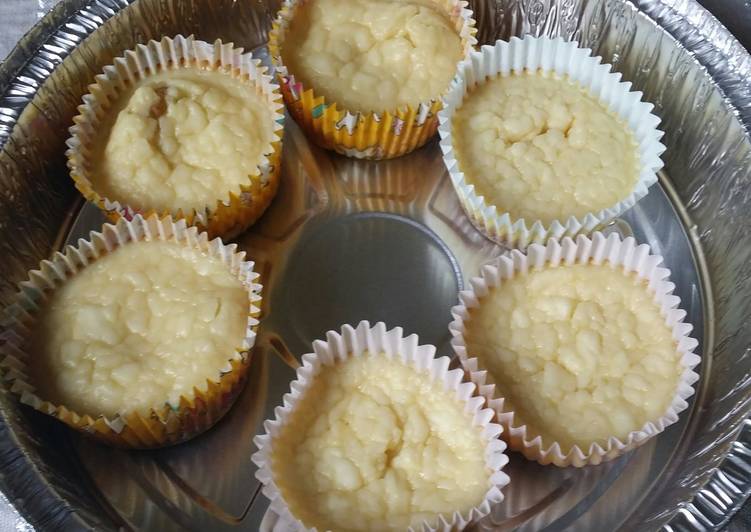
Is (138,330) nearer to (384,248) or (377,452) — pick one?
(377,452)

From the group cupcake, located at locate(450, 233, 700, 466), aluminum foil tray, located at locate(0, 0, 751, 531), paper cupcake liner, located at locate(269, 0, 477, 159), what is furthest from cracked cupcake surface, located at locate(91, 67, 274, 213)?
cupcake, located at locate(450, 233, 700, 466)

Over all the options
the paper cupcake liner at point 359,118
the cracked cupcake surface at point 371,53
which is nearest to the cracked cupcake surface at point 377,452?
the paper cupcake liner at point 359,118

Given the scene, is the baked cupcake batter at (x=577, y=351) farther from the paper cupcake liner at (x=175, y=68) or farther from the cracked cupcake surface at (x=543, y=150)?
the paper cupcake liner at (x=175, y=68)

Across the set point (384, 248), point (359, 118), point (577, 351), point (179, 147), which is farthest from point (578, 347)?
point (179, 147)

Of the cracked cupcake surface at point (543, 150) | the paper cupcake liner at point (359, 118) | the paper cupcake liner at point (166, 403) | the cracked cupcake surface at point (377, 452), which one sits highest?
the cracked cupcake surface at point (543, 150)

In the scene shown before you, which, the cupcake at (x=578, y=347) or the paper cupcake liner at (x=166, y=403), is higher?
the cupcake at (x=578, y=347)

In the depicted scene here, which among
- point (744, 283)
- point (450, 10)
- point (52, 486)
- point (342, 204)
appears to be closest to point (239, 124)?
point (342, 204)

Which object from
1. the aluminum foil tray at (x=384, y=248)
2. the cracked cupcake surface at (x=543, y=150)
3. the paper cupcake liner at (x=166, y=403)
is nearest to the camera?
the paper cupcake liner at (x=166, y=403)

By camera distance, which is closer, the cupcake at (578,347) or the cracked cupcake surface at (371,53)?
the cupcake at (578,347)
